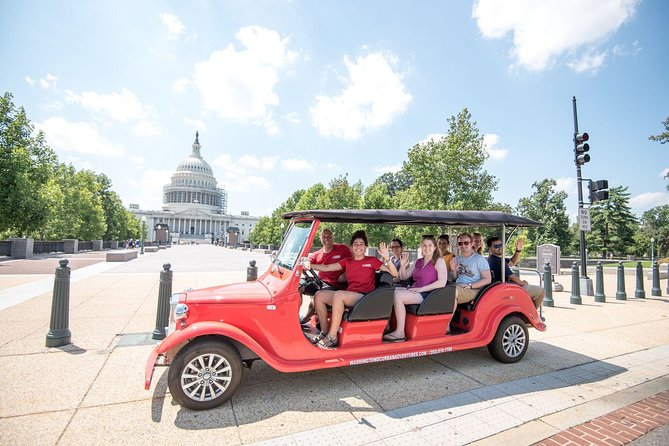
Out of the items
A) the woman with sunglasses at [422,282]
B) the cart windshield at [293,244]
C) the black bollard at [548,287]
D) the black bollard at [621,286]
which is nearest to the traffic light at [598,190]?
the black bollard at [621,286]

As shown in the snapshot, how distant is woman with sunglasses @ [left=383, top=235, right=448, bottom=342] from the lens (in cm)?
470

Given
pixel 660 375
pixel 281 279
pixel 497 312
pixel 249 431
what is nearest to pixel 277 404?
pixel 249 431

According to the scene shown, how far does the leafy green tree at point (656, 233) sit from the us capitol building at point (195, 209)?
4721 inches

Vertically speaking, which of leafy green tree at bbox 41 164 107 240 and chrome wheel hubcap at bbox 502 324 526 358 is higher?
leafy green tree at bbox 41 164 107 240

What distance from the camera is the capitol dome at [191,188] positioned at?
146 meters

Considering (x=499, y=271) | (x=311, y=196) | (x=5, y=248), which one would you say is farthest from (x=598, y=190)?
(x=311, y=196)

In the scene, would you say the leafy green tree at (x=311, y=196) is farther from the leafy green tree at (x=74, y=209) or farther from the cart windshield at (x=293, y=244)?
the cart windshield at (x=293, y=244)

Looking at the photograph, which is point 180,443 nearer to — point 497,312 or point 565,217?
point 497,312

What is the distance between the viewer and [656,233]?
6462 centimetres

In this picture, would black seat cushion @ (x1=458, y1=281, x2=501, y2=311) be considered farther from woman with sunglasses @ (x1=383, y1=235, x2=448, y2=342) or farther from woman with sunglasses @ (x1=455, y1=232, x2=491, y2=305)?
woman with sunglasses @ (x1=383, y1=235, x2=448, y2=342)

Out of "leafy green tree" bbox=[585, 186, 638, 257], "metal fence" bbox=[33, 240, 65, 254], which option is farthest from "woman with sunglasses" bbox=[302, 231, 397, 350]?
"leafy green tree" bbox=[585, 186, 638, 257]

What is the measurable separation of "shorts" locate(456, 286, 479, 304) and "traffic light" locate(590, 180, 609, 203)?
339 inches

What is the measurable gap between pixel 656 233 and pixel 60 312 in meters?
89.3

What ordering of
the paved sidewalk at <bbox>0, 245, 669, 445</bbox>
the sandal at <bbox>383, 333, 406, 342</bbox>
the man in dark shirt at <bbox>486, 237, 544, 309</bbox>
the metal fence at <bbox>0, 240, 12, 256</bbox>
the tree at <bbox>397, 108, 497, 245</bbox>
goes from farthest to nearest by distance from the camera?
the metal fence at <bbox>0, 240, 12, 256</bbox> < the tree at <bbox>397, 108, 497, 245</bbox> < the man in dark shirt at <bbox>486, 237, 544, 309</bbox> < the sandal at <bbox>383, 333, 406, 342</bbox> < the paved sidewalk at <bbox>0, 245, 669, 445</bbox>
